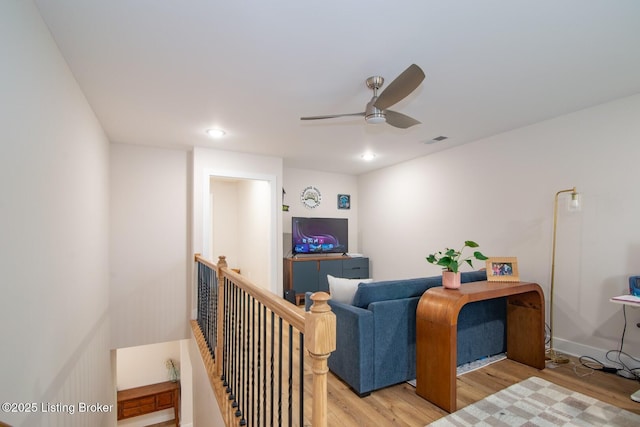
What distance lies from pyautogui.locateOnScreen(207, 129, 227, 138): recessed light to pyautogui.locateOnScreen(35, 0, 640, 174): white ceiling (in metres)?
0.16

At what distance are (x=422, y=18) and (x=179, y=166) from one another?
384 centimetres

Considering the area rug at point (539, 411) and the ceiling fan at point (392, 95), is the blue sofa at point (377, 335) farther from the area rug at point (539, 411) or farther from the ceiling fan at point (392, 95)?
the ceiling fan at point (392, 95)

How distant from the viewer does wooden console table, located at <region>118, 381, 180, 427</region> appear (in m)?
5.39

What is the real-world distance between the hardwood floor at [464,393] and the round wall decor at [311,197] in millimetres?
3650

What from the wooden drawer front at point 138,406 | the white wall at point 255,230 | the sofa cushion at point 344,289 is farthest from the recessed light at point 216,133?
the wooden drawer front at point 138,406

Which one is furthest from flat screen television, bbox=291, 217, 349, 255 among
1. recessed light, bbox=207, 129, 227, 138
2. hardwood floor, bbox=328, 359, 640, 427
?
hardwood floor, bbox=328, 359, 640, 427

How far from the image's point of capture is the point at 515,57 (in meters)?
2.12

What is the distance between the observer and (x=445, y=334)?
86.0 inches

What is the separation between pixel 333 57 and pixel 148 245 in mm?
3613

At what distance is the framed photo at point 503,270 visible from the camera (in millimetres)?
2979

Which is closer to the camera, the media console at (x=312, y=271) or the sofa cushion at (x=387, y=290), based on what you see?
the sofa cushion at (x=387, y=290)

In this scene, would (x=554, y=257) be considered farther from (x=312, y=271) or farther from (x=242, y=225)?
(x=242, y=225)

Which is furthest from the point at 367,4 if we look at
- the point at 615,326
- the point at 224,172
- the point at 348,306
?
the point at 615,326

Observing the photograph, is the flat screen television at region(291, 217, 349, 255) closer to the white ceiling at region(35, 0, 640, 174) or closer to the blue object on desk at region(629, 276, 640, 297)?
the white ceiling at region(35, 0, 640, 174)
